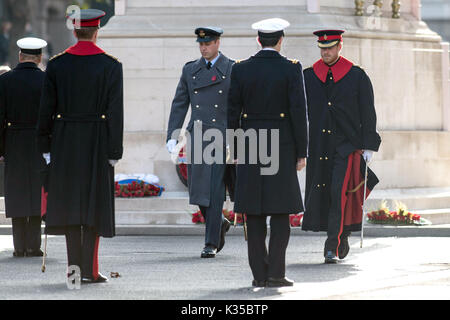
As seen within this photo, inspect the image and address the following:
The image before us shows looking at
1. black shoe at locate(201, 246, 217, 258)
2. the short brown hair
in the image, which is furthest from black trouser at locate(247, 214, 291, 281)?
black shoe at locate(201, 246, 217, 258)

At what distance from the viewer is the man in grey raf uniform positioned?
12.6 m

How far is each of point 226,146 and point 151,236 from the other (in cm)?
298

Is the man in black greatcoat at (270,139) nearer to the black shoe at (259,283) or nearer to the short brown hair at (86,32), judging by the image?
the black shoe at (259,283)

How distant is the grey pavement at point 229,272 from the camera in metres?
9.42

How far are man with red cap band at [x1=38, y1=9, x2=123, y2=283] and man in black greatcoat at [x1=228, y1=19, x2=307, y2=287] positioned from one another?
0.98 metres

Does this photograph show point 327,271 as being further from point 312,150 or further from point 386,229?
point 386,229

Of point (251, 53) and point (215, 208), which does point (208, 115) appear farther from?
point (251, 53)

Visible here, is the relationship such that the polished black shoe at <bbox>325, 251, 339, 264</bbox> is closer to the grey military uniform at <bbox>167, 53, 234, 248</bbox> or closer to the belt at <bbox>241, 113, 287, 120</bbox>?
→ the grey military uniform at <bbox>167, 53, 234, 248</bbox>

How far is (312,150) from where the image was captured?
40.2 ft

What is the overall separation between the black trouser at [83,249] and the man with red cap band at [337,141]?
9.16ft

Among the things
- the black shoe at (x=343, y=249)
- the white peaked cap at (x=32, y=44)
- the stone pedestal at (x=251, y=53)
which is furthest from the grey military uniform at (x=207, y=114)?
the stone pedestal at (x=251, y=53)

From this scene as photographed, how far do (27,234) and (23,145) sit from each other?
0.91 meters

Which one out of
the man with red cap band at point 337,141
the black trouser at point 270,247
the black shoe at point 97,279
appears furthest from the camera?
the man with red cap band at point 337,141

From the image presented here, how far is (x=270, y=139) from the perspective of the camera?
990 cm
